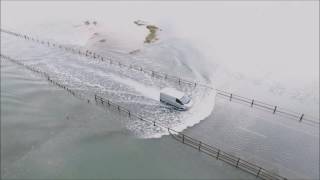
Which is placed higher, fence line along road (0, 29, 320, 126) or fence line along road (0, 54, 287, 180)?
fence line along road (0, 29, 320, 126)

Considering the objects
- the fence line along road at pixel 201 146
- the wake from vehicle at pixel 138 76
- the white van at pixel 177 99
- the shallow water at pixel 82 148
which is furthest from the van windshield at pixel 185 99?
the shallow water at pixel 82 148

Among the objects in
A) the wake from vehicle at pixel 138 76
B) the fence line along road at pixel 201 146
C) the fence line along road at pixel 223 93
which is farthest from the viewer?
the fence line along road at pixel 223 93

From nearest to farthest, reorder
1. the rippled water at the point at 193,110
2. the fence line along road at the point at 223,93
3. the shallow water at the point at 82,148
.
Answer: the shallow water at the point at 82,148 → the rippled water at the point at 193,110 → the fence line along road at the point at 223,93

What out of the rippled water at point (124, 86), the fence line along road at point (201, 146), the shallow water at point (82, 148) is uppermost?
the rippled water at point (124, 86)

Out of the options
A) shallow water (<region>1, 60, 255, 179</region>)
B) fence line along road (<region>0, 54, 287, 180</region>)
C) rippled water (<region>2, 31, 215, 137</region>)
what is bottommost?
shallow water (<region>1, 60, 255, 179</region>)

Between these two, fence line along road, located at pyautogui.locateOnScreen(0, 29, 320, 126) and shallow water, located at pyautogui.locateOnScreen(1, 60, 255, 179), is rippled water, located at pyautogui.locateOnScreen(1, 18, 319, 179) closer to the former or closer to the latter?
shallow water, located at pyautogui.locateOnScreen(1, 60, 255, 179)

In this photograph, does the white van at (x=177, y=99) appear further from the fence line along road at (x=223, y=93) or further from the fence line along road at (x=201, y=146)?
the fence line along road at (x=223, y=93)

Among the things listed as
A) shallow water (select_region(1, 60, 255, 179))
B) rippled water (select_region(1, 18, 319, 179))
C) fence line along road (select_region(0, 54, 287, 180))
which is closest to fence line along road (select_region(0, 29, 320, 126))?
rippled water (select_region(1, 18, 319, 179))

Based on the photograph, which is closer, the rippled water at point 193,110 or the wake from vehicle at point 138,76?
the rippled water at point 193,110

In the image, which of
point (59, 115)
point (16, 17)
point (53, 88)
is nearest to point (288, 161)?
point (59, 115)
